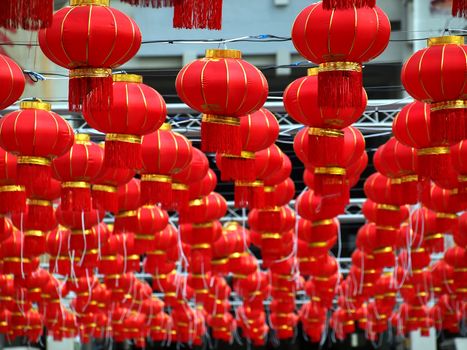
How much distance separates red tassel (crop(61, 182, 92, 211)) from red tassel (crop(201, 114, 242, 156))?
2007 millimetres

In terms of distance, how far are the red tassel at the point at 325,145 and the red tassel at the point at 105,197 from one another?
248cm

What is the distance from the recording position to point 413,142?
9.92 meters

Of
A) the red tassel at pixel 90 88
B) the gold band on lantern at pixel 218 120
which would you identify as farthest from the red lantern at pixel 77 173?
the red tassel at pixel 90 88

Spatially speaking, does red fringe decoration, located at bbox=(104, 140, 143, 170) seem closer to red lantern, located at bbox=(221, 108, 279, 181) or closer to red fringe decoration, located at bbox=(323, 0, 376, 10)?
red lantern, located at bbox=(221, 108, 279, 181)

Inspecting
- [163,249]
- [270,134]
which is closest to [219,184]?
[163,249]

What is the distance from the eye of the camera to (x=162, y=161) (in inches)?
418

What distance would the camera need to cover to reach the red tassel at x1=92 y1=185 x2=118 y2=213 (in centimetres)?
1122

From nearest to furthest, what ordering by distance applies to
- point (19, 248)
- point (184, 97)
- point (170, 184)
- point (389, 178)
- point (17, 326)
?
point (184, 97) → point (170, 184) → point (389, 178) → point (19, 248) → point (17, 326)

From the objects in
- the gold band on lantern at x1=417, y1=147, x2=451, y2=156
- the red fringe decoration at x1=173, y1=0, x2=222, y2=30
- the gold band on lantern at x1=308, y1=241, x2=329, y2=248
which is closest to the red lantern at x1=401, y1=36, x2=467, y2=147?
the gold band on lantern at x1=417, y1=147, x2=451, y2=156

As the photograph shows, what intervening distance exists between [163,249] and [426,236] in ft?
10.2

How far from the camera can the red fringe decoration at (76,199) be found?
1071 centimetres

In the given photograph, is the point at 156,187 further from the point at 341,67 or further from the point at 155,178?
the point at 341,67

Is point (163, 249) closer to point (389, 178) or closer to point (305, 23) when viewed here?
point (389, 178)

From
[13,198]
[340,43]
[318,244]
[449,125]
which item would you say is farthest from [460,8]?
[318,244]
